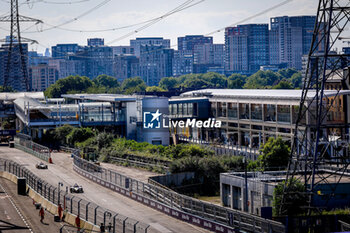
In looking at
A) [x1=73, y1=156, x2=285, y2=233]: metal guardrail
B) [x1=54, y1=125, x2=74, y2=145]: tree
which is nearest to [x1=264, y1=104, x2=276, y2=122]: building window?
[x1=73, y1=156, x2=285, y2=233]: metal guardrail

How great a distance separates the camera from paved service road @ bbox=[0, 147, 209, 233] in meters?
42.0

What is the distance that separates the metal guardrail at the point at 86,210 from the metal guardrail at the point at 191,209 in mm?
4013

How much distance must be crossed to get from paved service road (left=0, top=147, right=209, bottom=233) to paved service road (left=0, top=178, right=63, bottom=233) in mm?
4704

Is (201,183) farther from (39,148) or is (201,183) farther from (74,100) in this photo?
(74,100)

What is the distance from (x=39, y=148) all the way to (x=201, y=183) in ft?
110

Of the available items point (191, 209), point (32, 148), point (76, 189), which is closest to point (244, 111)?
point (32, 148)

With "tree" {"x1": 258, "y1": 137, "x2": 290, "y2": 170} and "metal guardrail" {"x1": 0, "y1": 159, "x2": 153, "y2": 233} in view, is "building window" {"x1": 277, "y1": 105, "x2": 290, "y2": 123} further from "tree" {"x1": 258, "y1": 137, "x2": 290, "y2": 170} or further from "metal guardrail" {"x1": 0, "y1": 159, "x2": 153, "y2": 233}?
"metal guardrail" {"x1": 0, "y1": 159, "x2": 153, "y2": 233}

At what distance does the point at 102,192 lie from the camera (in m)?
57.1

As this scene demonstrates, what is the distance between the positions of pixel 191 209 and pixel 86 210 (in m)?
7.29

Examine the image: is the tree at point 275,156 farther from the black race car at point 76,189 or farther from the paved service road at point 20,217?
the paved service road at point 20,217

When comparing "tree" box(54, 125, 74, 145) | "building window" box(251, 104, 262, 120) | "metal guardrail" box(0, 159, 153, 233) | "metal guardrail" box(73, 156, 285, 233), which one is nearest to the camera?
"metal guardrail" box(73, 156, 285, 233)

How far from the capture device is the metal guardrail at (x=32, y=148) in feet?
279

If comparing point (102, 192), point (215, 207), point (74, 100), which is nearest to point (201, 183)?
point (102, 192)

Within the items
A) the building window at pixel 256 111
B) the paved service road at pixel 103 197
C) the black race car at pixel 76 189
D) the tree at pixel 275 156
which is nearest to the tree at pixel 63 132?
the paved service road at pixel 103 197
